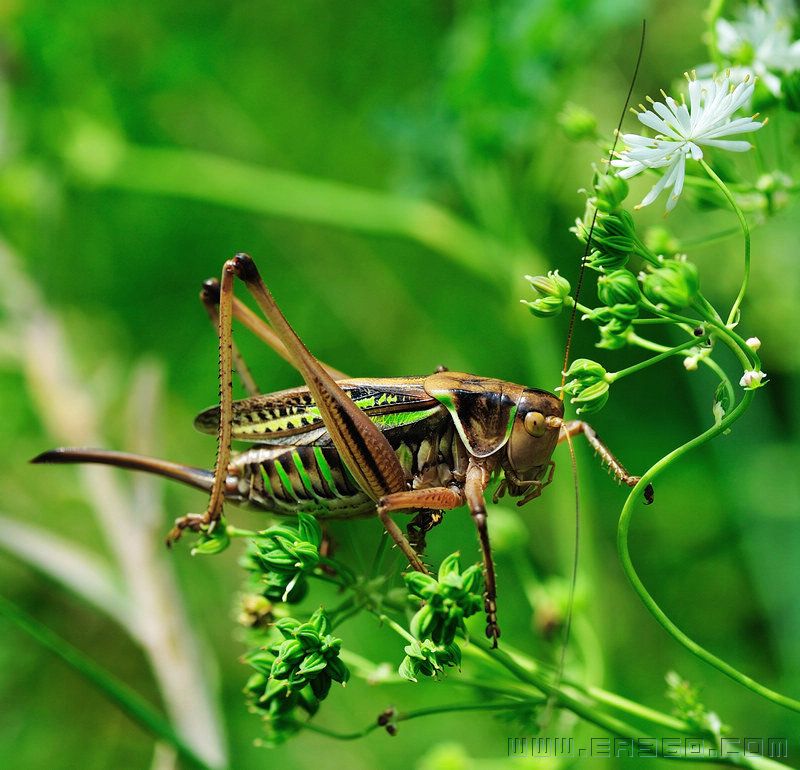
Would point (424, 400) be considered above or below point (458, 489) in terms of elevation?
above

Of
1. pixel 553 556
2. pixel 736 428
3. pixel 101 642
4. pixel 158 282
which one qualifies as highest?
pixel 158 282

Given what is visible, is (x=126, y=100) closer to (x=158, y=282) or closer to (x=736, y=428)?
(x=158, y=282)

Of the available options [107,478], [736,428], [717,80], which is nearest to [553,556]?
[736,428]

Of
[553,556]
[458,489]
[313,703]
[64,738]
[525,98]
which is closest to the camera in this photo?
[313,703]

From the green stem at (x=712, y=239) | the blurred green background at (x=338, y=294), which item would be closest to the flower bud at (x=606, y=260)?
the green stem at (x=712, y=239)

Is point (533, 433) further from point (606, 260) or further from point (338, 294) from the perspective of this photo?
point (338, 294)

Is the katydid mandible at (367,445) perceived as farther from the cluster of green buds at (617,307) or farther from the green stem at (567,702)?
the cluster of green buds at (617,307)
